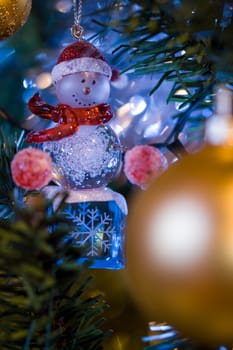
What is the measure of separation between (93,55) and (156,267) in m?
0.29

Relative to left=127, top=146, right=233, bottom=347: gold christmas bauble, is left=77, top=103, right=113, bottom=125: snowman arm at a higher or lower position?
higher

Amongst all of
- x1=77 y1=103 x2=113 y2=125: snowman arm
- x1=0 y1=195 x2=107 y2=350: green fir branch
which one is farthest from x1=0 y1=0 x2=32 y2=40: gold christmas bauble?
x1=0 y1=195 x2=107 y2=350: green fir branch

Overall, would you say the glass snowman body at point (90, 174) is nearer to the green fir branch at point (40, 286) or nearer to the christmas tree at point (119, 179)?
the christmas tree at point (119, 179)

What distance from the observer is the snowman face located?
0.52 m

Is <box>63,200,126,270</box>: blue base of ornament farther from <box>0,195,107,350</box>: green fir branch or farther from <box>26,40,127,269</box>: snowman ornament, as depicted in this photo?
<box>0,195,107,350</box>: green fir branch

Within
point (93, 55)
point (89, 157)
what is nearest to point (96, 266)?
point (89, 157)

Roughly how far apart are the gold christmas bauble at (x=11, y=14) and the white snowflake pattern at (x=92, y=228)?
19 centimetres

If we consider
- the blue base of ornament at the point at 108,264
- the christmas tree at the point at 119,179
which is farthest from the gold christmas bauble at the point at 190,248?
the blue base of ornament at the point at 108,264

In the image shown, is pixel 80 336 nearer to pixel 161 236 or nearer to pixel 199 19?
pixel 161 236

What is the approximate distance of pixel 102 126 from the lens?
547 mm

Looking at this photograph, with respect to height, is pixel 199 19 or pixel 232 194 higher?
pixel 199 19

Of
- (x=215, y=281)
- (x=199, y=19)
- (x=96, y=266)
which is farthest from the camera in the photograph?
(x=96, y=266)

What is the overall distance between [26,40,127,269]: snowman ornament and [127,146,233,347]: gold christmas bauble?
0.68 ft

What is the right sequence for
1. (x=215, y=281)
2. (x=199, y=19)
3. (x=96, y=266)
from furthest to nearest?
(x=96, y=266) → (x=199, y=19) → (x=215, y=281)
